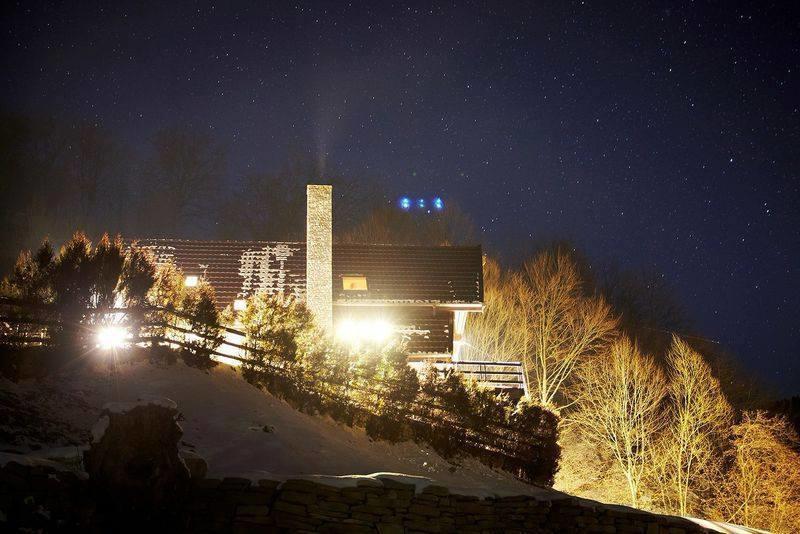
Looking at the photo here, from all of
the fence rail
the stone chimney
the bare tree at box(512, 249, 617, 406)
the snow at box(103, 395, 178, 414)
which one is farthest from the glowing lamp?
the snow at box(103, 395, 178, 414)

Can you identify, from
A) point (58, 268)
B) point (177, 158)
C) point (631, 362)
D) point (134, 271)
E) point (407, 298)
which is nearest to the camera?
point (58, 268)

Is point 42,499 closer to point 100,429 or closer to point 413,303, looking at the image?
point 100,429

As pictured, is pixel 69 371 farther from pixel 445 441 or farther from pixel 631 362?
pixel 631 362

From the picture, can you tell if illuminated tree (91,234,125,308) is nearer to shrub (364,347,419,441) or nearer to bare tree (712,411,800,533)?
shrub (364,347,419,441)

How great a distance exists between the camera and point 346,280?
25609 mm

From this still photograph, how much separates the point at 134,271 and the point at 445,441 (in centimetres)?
760

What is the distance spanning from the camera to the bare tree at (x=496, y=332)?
34.6 m

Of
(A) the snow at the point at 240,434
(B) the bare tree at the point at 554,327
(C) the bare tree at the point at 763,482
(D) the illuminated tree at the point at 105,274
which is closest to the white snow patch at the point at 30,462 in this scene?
(A) the snow at the point at 240,434

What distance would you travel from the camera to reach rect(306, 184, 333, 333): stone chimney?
23328 mm

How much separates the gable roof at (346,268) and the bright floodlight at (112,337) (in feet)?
37.4

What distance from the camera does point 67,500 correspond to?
6.52 meters

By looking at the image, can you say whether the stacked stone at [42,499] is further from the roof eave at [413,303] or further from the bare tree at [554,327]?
the bare tree at [554,327]

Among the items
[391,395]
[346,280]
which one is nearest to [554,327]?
[346,280]

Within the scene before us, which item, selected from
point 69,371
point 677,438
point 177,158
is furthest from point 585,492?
point 177,158
